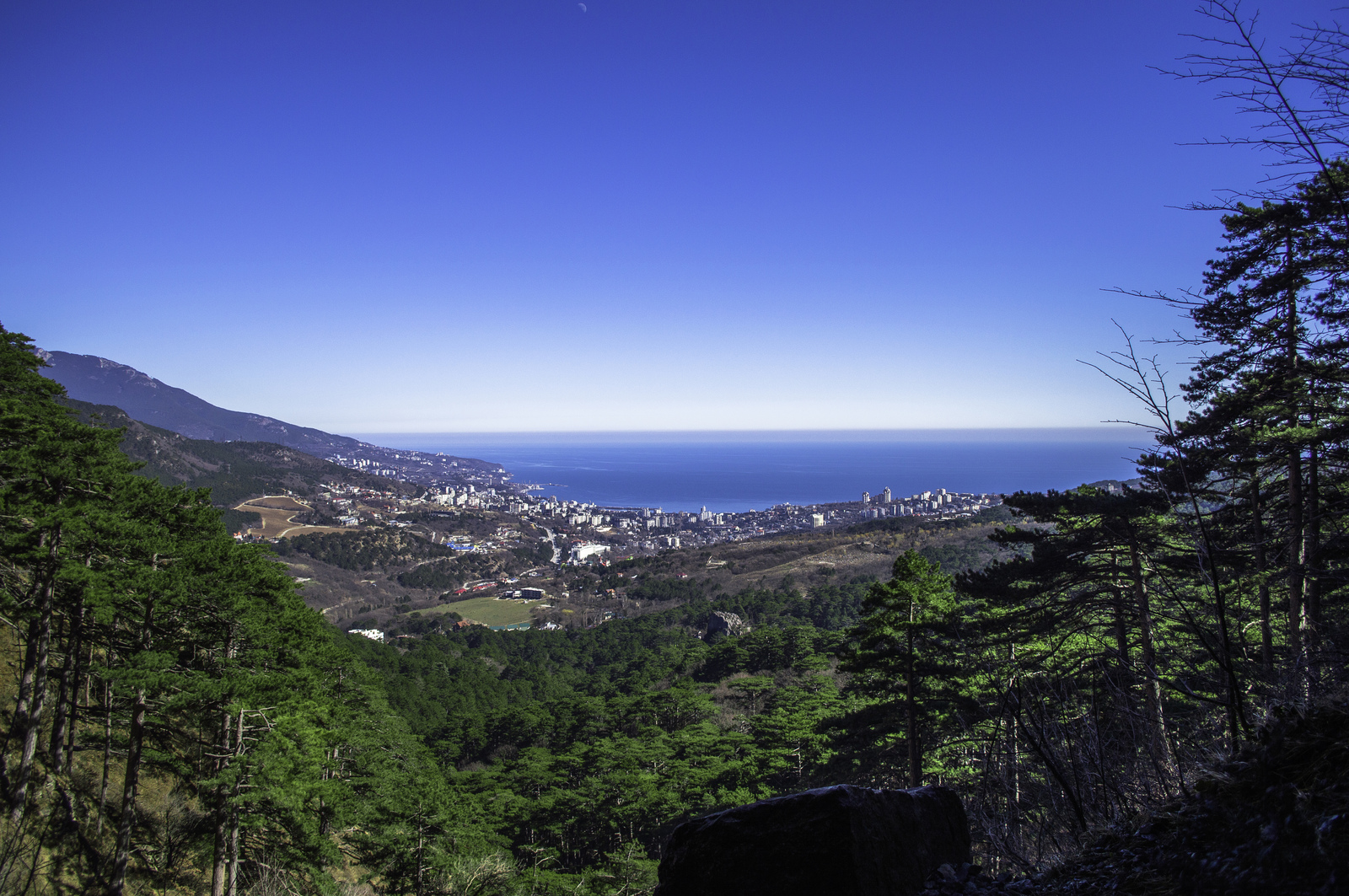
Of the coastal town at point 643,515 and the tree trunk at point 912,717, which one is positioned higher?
the tree trunk at point 912,717

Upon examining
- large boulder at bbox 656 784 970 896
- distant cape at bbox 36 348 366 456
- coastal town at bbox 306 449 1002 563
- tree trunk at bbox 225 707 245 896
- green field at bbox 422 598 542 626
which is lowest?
green field at bbox 422 598 542 626

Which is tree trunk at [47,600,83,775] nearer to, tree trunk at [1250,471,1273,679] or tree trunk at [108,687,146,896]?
tree trunk at [108,687,146,896]

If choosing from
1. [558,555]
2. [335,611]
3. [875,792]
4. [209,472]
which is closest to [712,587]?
[335,611]

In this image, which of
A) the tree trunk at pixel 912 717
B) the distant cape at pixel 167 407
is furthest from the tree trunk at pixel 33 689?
the distant cape at pixel 167 407

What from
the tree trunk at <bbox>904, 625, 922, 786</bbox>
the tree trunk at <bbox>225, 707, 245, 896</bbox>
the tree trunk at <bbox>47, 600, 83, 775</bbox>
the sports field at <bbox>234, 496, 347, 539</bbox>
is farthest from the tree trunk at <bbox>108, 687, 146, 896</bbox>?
the sports field at <bbox>234, 496, 347, 539</bbox>

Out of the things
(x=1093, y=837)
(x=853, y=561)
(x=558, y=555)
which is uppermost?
(x=1093, y=837)

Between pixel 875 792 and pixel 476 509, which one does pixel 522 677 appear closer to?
pixel 875 792

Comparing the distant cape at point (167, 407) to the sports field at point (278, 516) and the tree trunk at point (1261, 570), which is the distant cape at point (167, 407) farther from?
the tree trunk at point (1261, 570)
